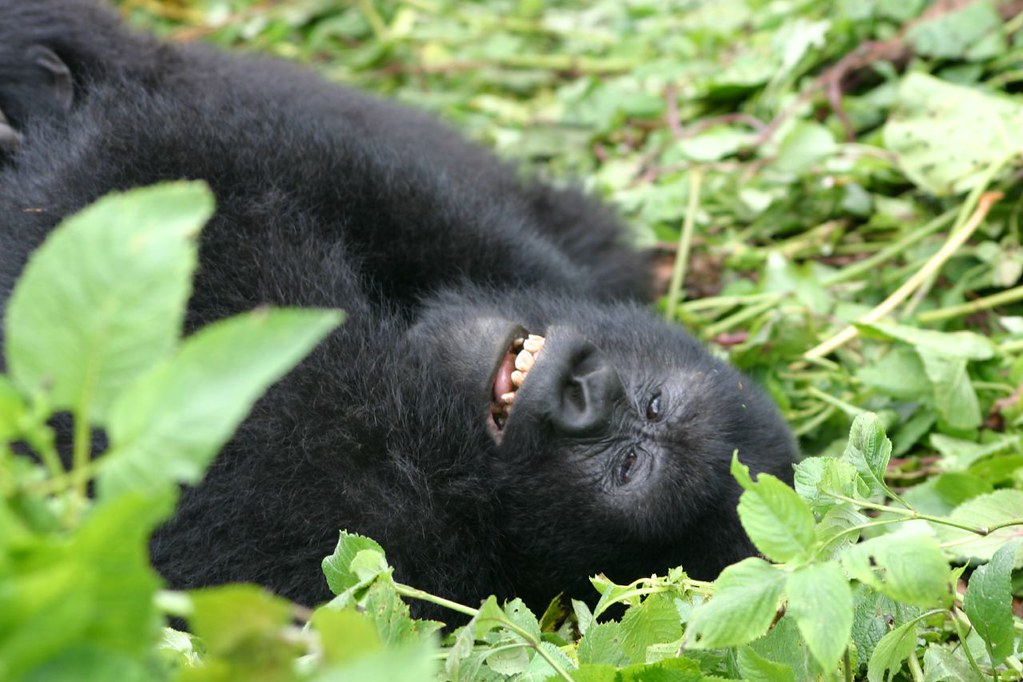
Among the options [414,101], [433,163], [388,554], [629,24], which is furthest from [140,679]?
[629,24]

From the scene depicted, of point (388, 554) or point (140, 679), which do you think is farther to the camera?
point (388, 554)

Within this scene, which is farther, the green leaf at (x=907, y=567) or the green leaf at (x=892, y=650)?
the green leaf at (x=892, y=650)

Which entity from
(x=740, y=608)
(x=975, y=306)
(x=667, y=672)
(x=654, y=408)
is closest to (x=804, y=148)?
(x=975, y=306)

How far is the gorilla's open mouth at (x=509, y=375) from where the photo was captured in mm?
2203

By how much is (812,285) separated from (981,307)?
0.43 m

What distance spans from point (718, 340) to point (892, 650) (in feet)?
5.12

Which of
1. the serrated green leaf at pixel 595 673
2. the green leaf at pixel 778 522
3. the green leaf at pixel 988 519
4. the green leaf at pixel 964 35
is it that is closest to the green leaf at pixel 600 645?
the serrated green leaf at pixel 595 673

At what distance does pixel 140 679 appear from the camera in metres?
0.69

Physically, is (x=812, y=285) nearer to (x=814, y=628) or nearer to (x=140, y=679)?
(x=814, y=628)

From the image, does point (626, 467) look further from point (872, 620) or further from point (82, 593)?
point (82, 593)

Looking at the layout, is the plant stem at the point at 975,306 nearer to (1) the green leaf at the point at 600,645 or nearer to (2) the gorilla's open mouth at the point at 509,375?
Result: (2) the gorilla's open mouth at the point at 509,375

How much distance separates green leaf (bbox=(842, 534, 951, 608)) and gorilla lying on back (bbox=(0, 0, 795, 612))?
0.91 metres

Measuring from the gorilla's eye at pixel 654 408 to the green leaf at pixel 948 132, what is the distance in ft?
4.18

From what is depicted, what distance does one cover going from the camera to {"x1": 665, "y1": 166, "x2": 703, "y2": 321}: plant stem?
3.13 meters
